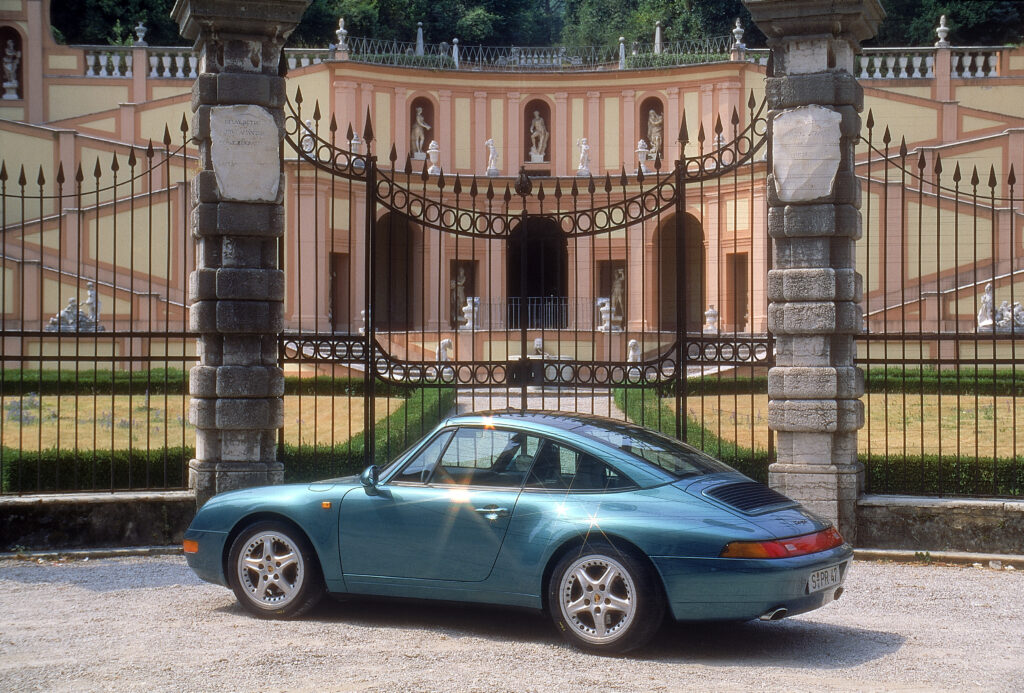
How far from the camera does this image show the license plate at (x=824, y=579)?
20.5 ft

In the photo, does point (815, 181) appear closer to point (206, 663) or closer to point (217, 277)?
point (217, 277)

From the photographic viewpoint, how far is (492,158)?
34.2m

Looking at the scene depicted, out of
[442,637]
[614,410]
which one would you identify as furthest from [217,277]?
[614,410]

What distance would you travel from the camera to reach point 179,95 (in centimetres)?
3619

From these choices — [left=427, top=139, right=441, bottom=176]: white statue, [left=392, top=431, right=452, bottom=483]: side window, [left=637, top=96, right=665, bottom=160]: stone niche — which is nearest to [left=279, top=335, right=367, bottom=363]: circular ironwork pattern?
[left=392, top=431, right=452, bottom=483]: side window

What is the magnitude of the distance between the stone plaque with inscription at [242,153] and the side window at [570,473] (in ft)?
12.7

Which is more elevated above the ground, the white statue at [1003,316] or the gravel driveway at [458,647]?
the white statue at [1003,316]

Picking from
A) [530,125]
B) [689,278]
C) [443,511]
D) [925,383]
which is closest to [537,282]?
[530,125]

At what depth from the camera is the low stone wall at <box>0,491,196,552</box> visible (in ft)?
30.9

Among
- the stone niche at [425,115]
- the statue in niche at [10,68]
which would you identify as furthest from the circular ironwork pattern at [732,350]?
Result: the statue in niche at [10,68]

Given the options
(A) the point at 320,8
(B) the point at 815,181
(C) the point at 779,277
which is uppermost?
(A) the point at 320,8

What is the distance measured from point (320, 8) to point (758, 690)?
44.2 m

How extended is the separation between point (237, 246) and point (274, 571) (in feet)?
10.4

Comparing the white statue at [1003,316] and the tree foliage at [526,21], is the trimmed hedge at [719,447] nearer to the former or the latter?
the white statue at [1003,316]
